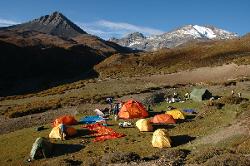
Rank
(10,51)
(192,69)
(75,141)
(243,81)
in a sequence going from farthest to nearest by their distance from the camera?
(10,51) → (192,69) → (243,81) → (75,141)

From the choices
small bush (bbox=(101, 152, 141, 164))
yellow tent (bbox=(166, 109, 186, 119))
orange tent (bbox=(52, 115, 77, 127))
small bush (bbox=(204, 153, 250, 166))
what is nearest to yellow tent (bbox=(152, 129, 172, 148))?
small bush (bbox=(101, 152, 141, 164))

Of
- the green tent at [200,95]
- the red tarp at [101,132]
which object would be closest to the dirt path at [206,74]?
the green tent at [200,95]

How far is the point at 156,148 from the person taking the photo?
1443 inches

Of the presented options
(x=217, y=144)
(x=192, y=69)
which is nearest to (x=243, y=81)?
(x=192, y=69)

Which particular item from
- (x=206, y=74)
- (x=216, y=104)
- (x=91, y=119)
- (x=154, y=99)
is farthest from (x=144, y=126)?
(x=206, y=74)

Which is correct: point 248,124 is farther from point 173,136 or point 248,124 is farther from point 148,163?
point 148,163

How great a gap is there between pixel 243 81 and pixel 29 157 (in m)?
49.3

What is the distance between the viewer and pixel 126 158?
32500mm

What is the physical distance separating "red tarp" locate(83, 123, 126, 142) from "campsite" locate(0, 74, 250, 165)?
57 cm

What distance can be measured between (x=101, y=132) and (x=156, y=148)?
8451 mm

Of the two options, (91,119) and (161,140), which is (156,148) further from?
(91,119)

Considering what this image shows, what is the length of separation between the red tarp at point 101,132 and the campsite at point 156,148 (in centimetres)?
57

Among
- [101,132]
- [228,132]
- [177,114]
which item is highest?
[177,114]

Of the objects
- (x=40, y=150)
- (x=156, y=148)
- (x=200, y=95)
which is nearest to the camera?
(x=156, y=148)
